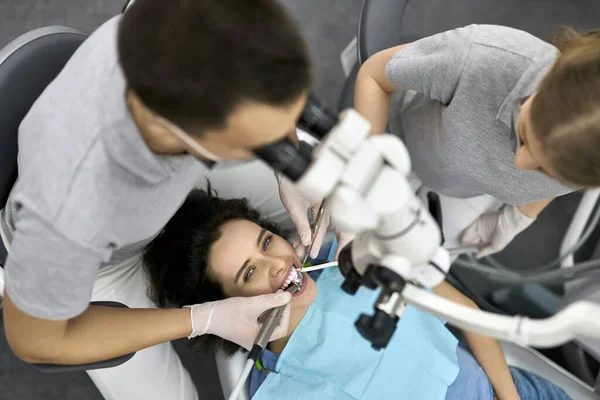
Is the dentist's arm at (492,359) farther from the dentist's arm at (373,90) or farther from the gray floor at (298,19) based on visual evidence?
the gray floor at (298,19)

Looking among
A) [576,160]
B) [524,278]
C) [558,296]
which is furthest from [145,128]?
[558,296]

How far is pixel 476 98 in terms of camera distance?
1.08 metres

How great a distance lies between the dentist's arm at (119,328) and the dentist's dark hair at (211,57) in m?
0.54

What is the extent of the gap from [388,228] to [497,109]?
575 millimetres

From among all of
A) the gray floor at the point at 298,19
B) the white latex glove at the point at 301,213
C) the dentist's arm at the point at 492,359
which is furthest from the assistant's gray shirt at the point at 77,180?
the gray floor at the point at 298,19

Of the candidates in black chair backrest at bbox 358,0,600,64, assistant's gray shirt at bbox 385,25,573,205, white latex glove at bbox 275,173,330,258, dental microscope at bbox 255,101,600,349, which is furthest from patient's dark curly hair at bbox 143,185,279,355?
black chair backrest at bbox 358,0,600,64

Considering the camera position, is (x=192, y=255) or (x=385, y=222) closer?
(x=385, y=222)

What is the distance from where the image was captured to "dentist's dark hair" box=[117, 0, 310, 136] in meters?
0.58

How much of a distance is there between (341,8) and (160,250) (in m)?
1.50

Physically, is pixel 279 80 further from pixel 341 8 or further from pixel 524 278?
pixel 341 8

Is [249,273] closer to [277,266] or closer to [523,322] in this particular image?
[277,266]

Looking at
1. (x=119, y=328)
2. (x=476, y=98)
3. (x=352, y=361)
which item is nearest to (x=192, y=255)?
(x=119, y=328)

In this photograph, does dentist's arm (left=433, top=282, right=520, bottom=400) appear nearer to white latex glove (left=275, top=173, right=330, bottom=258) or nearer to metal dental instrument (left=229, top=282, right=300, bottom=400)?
white latex glove (left=275, top=173, right=330, bottom=258)

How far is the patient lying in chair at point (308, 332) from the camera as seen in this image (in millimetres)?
1323
